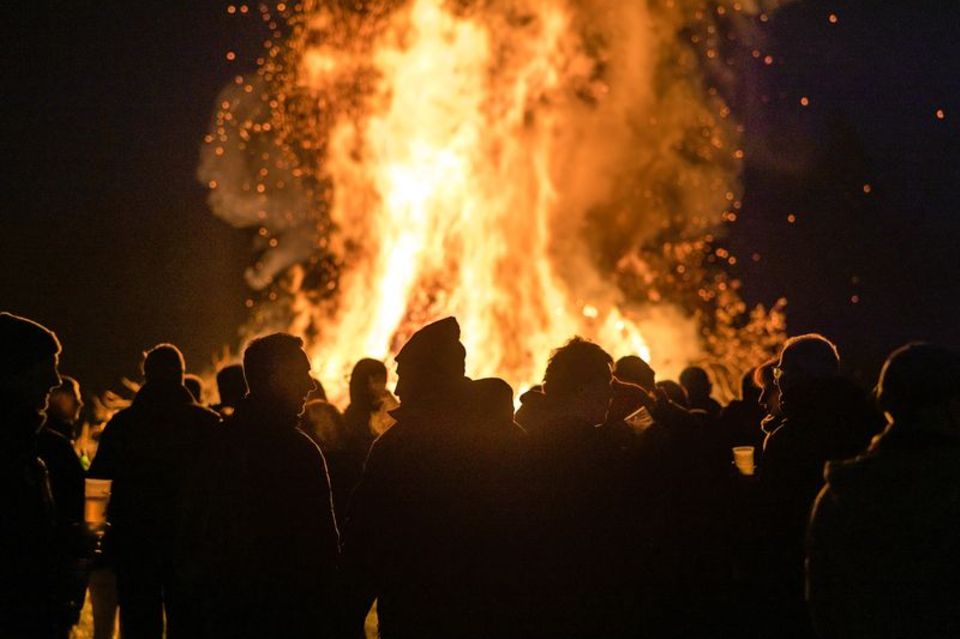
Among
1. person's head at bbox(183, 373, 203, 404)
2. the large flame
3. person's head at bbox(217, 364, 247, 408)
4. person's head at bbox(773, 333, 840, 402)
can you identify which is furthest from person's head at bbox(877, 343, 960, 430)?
the large flame

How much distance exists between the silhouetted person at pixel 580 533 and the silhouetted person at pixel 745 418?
2.65 metres

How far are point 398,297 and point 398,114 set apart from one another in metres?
3.11

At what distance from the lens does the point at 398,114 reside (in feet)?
60.8

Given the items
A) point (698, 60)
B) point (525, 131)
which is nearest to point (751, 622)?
point (525, 131)

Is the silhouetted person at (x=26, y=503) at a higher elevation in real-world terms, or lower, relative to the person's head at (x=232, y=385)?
lower

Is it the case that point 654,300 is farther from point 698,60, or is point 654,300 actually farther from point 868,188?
point 868,188

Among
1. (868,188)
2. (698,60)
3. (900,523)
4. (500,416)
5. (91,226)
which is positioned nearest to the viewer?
(900,523)

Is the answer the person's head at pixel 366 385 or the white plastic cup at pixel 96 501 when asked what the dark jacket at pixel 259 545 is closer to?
the white plastic cup at pixel 96 501

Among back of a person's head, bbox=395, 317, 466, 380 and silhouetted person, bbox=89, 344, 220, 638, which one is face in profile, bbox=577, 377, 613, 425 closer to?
back of a person's head, bbox=395, 317, 466, 380

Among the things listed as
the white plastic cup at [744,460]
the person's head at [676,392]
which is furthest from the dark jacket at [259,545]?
the person's head at [676,392]

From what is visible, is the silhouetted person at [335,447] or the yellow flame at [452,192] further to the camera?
the yellow flame at [452,192]

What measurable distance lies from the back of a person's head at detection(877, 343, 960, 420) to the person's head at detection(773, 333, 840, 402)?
1111mm

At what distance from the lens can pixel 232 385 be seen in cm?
657

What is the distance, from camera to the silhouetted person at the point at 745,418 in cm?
657
